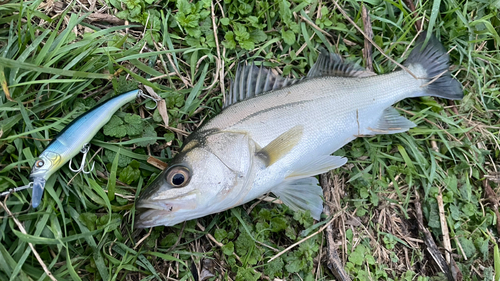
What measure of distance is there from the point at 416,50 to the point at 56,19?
3249mm

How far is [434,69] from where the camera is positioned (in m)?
2.92

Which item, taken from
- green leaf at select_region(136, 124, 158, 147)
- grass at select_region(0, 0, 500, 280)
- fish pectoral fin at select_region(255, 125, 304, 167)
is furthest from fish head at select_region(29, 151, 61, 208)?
fish pectoral fin at select_region(255, 125, 304, 167)

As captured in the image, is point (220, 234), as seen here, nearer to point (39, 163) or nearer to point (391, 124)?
point (39, 163)

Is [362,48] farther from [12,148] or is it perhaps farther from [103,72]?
[12,148]

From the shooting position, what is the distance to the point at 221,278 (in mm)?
2453

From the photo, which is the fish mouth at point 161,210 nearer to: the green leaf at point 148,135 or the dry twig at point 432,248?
the green leaf at point 148,135

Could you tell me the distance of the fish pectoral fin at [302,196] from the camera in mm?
2475

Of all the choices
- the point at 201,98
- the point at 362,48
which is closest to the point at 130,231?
the point at 201,98

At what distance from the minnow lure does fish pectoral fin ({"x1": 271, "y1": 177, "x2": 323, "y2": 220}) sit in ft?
4.70

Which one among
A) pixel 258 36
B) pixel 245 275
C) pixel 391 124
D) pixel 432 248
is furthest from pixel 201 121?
pixel 432 248

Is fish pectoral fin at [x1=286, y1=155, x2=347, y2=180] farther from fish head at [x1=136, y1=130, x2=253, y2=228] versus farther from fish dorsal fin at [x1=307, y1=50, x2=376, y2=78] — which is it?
fish dorsal fin at [x1=307, y1=50, x2=376, y2=78]

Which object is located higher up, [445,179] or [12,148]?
[12,148]

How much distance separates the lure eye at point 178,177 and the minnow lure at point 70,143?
0.69m

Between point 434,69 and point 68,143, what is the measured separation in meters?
3.21
